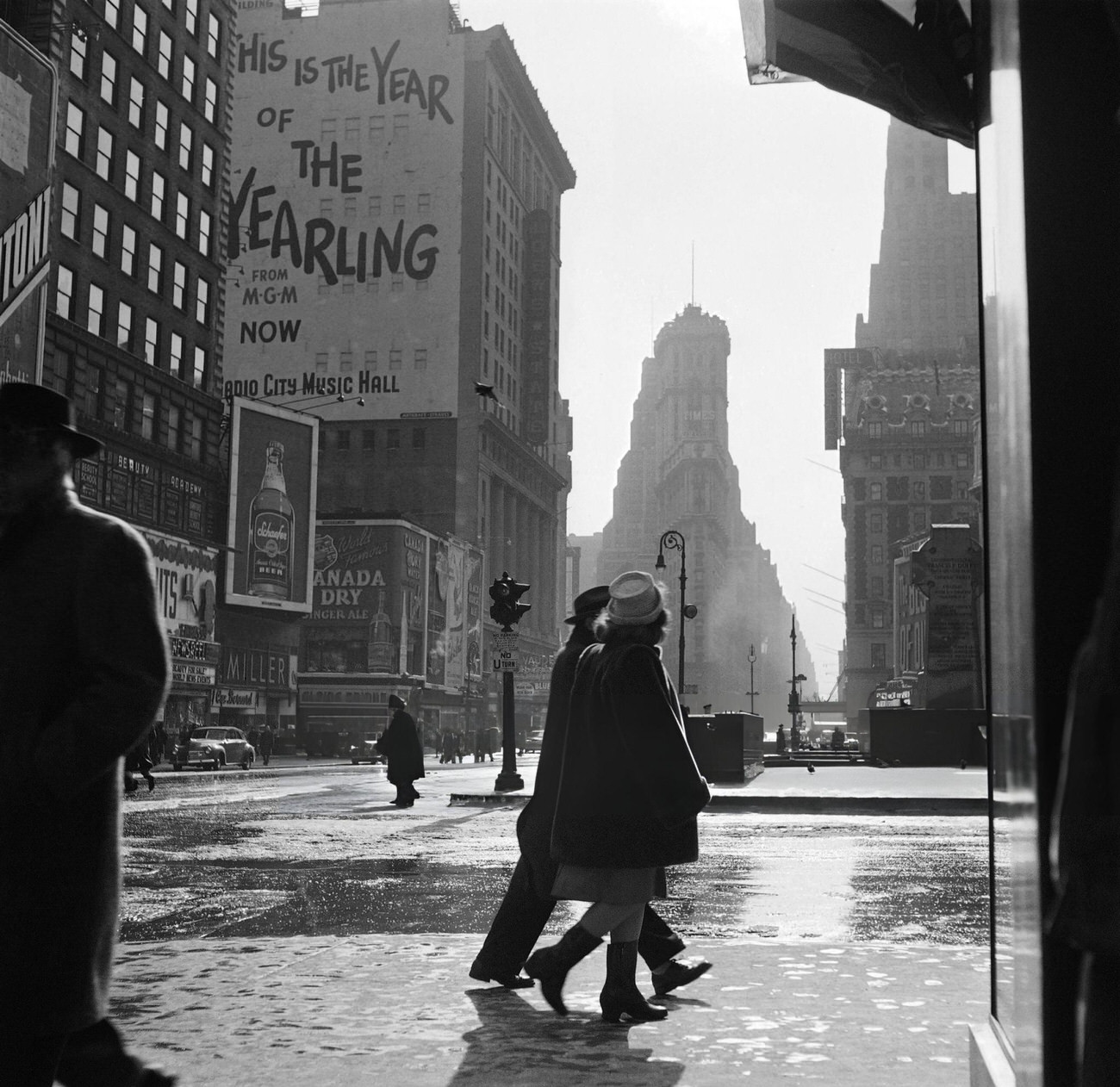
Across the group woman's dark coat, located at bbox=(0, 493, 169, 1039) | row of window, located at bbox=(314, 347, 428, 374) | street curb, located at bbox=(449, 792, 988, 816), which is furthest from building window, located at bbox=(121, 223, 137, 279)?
woman's dark coat, located at bbox=(0, 493, 169, 1039)

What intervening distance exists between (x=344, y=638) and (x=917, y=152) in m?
141

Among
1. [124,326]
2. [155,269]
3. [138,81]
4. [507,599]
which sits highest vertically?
[138,81]

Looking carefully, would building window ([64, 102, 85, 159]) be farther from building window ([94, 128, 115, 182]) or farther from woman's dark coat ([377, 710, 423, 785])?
woman's dark coat ([377, 710, 423, 785])

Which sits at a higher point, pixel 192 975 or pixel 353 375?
pixel 353 375

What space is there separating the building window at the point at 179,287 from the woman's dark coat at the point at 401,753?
36402 mm

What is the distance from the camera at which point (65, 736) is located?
2.86m

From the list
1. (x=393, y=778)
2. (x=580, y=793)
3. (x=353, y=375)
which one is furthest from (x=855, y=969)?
(x=353, y=375)

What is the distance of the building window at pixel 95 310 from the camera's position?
1875 inches

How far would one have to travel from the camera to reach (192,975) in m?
5.96

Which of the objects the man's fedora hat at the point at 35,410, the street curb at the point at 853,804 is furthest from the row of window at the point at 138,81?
the man's fedora hat at the point at 35,410

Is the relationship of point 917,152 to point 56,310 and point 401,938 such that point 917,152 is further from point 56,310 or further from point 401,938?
point 401,938

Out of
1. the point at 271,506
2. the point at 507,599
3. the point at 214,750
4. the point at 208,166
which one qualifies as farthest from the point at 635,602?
the point at 271,506

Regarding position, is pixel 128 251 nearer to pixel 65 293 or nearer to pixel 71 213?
pixel 71 213

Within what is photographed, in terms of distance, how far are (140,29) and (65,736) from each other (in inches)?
2111
